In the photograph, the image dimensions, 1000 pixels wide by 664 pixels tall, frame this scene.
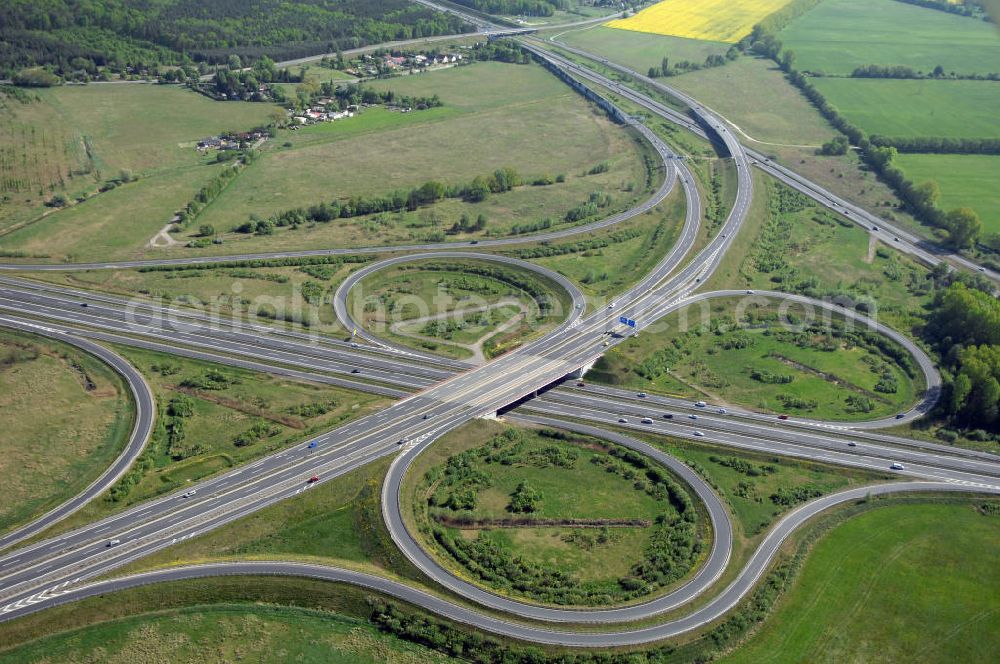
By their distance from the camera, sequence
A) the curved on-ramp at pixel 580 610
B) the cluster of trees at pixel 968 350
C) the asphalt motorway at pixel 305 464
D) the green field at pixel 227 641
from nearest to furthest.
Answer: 1. the green field at pixel 227 641
2. the curved on-ramp at pixel 580 610
3. the asphalt motorway at pixel 305 464
4. the cluster of trees at pixel 968 350

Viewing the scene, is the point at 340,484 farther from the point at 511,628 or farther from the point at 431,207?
the point at 431,207

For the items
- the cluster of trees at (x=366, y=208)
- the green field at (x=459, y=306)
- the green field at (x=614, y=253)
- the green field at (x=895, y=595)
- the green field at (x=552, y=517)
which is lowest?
the green field at (x=895, y=595)

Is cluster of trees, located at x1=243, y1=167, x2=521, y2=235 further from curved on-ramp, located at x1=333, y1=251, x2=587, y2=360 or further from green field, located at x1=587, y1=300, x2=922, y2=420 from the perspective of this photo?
green field, located at x1=587, y1=300, x2=922, y2=420

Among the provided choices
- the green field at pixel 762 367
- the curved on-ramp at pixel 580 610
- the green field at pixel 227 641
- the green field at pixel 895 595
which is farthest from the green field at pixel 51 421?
the green field at pixel 895 595

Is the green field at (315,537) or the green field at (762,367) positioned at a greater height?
the green field at (762,367)

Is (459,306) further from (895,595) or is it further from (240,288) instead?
(895,595)

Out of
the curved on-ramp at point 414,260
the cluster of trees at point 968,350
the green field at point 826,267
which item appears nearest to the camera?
the cluster of trees at point 968,350

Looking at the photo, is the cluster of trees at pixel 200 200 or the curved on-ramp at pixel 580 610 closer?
the curved on-ramp at pixel 580 610

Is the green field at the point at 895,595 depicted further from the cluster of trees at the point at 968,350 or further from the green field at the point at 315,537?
the green field at the point at 315,537
